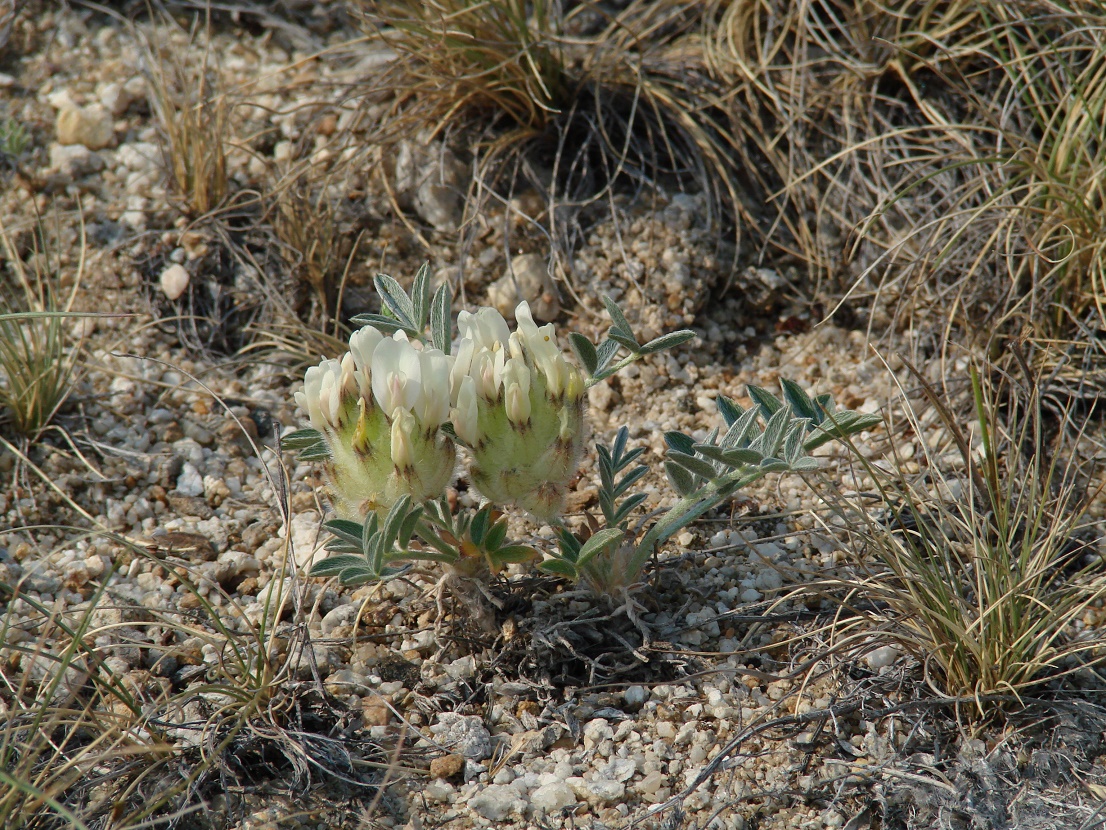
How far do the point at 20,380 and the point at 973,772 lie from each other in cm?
221

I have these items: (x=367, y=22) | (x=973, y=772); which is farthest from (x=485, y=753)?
(x=367, y=22)

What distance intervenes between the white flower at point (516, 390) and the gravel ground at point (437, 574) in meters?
0.49

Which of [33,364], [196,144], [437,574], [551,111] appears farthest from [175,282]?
[437,574]

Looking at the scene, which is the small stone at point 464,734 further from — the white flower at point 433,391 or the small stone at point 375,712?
the white flower at point 433,391

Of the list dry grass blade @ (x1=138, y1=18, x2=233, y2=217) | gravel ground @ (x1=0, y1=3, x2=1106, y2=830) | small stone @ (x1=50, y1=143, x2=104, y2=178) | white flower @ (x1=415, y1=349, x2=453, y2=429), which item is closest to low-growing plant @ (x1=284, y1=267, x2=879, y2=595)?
white flower @ (x1=415, y1=349, x2=453, y2=429)

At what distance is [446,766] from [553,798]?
8.0 inches

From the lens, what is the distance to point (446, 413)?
64.3 inches

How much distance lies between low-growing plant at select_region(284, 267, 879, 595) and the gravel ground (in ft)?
0.55

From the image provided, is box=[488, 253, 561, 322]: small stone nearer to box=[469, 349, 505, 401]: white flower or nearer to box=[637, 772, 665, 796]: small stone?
box=[469, 349, 505, 401]: white flower

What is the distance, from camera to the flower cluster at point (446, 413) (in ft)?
5.24

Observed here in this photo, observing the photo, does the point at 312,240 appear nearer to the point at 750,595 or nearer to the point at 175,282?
the point at 175,282

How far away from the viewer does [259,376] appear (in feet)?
8.70

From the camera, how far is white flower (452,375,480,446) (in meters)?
1.61

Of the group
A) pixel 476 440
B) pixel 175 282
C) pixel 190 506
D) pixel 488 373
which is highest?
pixel 488 373
